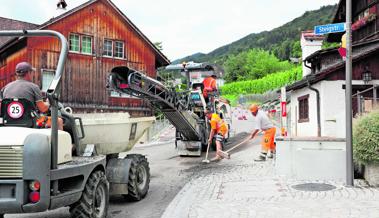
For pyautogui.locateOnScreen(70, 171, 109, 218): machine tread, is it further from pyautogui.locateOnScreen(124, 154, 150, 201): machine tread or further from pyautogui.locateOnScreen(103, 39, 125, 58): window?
pyautogui.locateOnScreen(103, 39, 125, 58): window

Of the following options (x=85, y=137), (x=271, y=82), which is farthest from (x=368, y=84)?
(x=271, y=82)

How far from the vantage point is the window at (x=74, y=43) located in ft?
81.3

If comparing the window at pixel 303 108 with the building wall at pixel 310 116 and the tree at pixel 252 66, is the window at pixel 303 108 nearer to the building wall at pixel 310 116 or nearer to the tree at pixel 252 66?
the building wall at pixel 310 116

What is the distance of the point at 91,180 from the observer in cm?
574

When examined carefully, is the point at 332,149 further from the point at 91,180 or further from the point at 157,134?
the point at 157,134

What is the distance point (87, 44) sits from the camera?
25.5 m

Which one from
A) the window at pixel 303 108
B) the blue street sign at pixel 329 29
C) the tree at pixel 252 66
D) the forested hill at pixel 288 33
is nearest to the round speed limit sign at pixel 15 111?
the blue street sign at pixel 329 29

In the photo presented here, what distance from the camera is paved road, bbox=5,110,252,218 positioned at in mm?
7133

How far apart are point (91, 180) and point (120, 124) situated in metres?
2.03

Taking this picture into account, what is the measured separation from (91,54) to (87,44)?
0.68 meters

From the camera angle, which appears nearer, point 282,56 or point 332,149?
point 332,149

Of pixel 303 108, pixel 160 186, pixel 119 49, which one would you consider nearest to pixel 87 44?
pixel 119 49

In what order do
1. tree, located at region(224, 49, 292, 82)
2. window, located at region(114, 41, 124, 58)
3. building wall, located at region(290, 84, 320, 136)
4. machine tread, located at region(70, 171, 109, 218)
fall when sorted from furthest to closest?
1. tree, located at region(224, 49, 292, 82)
2. window, located at region(114, 41, 124, 58)
3. building wall, located at region(290, 84, 320, 136)
4. machine tread, located at region(70, 171, 109, 218)

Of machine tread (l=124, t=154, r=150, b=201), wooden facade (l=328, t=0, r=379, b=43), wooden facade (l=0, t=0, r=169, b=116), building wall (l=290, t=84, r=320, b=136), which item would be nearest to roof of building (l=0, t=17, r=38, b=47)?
wooden facade (l=0, t=0, r=169, b=116)
